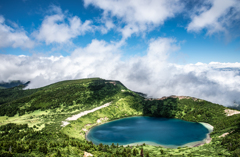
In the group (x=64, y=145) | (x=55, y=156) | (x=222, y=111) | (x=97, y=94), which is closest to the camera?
(x=55, y=156)

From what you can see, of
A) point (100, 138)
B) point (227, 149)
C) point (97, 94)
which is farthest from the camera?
point (97, 94)

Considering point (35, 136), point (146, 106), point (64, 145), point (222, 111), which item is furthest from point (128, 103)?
point (64, 145)

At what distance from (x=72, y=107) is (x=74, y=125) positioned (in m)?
44.0

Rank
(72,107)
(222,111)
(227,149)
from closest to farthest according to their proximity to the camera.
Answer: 1. (227,149)
2. (222,111)
3. (72,107)

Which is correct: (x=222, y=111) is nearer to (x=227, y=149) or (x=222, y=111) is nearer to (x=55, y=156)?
(x=227, y=149)

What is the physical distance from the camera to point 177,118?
347 feet

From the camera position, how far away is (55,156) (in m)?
25.5

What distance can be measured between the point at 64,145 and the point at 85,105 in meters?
94.2

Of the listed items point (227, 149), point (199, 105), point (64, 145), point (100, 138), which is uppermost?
point (199, 105)

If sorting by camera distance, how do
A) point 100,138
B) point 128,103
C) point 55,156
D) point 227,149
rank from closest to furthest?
point 55,156, point 227,149, point 100,138, point 128,103

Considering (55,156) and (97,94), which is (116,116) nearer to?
(97,94)

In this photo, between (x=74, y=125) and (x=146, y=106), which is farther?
(x=146, y=106)

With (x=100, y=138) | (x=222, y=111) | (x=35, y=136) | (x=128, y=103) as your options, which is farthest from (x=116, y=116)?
(x=222, y=111)

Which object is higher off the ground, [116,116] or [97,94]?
[97,94]
